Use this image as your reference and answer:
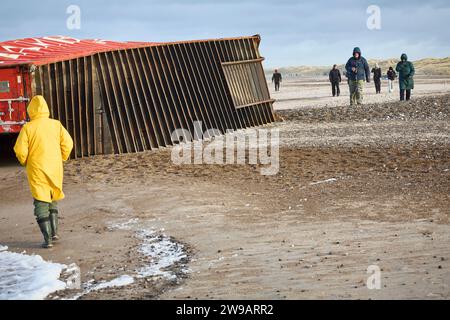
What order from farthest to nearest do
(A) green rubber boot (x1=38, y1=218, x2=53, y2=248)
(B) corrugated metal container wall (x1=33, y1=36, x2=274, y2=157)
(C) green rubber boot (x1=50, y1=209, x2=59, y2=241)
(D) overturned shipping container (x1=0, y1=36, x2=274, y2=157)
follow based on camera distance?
(B) corrugated metal container wall (x1=33, y1=36, x2=274, y2=157) → (D) overturned shipping container (x1=0, y1=36, x2=274, y2=157) → (C) green rubber boot (x1=50, y1=209, x2=59, y2=241) → (A) green rubber boot (x1=38, y1=218, x2=53, y2=248)

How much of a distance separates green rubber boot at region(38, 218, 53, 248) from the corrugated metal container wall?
701 centimetres

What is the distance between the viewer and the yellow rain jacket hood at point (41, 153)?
9203mm

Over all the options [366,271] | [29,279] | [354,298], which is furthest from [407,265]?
[29,279]

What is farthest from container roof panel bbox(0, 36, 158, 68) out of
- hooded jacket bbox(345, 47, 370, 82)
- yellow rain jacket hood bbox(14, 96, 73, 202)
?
hooded jacket bbox(345, 47, 370, 82)

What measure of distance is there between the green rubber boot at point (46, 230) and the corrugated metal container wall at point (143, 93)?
7010mm

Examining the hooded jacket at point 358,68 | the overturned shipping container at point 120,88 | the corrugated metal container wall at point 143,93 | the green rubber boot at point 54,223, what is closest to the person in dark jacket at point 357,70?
the hooded jacket at point 358,68

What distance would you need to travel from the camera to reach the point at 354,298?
6551 millimetres

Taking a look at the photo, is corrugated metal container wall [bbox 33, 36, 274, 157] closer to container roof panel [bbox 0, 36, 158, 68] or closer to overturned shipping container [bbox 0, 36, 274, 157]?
overturned shipping container [bbox 0, 36, 274, 157]

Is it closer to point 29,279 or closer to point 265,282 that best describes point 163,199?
point 29,279

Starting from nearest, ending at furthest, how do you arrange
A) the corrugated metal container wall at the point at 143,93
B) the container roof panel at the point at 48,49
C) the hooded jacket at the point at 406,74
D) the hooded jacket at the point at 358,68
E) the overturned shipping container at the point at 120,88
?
1. the overturned shipping container at the point at 120,88
2. the container roof panel at the point at 48,49
3. the corrugated metal container wall at the point at 143,93
4. the hooded jacket at the point at 358,68
5. the hooded jacket at the point at 406,74

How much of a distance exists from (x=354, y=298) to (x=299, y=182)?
654 centimetres

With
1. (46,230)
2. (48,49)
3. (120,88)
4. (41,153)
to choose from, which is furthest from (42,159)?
(48,49)

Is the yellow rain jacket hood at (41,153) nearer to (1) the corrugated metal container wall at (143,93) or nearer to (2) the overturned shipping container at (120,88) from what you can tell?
(2) the overturned shipping container at (120,88)

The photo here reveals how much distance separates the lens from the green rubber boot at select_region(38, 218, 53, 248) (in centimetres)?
930
